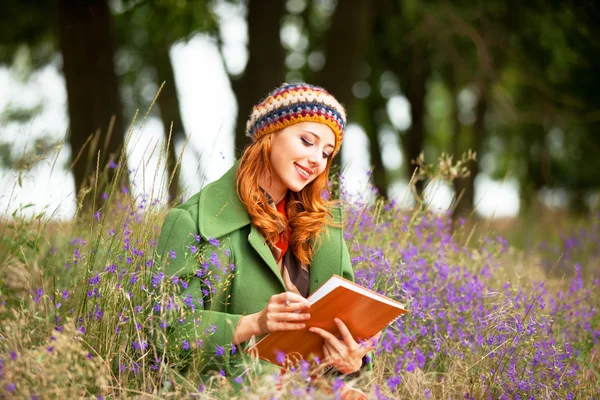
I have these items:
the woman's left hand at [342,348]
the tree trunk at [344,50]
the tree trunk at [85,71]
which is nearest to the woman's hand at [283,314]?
the woman's left hand at [342,348]

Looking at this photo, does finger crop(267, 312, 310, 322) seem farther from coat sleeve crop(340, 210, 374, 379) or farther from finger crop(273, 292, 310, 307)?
coat sleeve crop(340, 210, 374, 379)

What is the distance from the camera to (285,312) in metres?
2.78

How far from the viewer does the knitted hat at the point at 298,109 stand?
3260mm

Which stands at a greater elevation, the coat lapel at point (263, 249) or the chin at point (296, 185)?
the chin at point (296, 185)

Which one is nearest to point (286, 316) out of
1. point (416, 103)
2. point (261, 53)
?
point (261, 53)

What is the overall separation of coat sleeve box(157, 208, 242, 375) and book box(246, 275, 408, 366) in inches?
6.4

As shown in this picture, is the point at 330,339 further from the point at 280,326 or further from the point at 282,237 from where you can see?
the point at 282,237

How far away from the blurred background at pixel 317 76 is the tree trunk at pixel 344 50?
0.06ft

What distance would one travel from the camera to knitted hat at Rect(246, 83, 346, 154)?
10.7 feet

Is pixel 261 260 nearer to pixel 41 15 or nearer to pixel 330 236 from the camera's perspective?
pixel 330 236

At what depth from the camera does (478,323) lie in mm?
4086

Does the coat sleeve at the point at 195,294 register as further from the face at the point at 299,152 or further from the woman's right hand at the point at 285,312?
the face at the point at 299,152

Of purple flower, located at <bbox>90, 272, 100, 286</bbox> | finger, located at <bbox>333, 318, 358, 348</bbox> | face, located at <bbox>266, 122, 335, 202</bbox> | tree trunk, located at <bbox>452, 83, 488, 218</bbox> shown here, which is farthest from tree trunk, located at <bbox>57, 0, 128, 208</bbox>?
tree trunk, located at <bbox>452, 83, 488, 218</bbox>

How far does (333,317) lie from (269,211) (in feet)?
2.00
